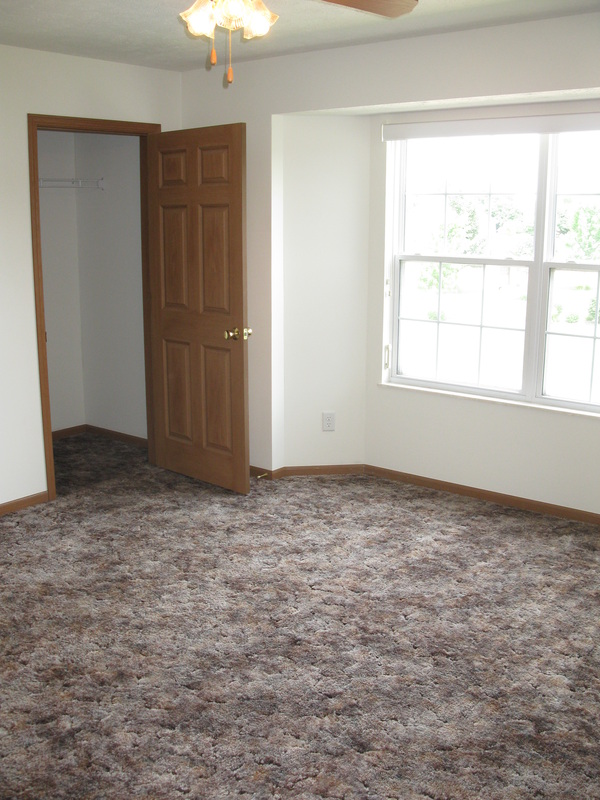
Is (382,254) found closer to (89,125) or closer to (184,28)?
(184,28)

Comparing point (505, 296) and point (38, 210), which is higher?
point (38, 210)

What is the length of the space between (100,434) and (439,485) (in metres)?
2.77

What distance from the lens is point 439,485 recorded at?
515cm

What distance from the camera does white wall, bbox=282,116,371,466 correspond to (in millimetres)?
5051

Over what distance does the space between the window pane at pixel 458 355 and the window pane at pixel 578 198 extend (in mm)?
740

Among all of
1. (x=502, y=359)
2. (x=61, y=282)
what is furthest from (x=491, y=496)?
(x=61, y=282)

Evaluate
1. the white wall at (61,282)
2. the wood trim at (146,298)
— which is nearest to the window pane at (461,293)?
the wood trim at (146,298)

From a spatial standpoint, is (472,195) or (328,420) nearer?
(472,195)

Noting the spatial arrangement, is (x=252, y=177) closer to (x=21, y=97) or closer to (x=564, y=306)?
(x=21, y=97)

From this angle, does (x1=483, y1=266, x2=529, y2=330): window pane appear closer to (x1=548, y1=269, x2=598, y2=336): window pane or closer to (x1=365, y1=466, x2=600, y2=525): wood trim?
(x1=548, y1=269, x2=598, y2=336): window pane

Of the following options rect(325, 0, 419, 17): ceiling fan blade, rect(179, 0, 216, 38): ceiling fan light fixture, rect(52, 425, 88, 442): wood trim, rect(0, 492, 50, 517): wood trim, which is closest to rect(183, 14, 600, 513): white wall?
rect(0, 492, 50, 517): wood trim

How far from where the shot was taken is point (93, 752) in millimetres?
2707

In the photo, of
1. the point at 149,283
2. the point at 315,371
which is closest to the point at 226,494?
the point at 315,371

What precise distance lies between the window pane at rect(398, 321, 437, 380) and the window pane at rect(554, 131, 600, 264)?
3.18 feet
